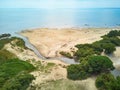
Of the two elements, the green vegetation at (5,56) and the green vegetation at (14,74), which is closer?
the green vegetation at (14,74)

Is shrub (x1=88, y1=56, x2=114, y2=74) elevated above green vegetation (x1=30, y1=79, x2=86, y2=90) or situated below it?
→ above

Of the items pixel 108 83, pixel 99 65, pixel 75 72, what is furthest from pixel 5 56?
pixel 108 83

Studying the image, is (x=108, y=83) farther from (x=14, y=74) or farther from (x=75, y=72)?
(x=14, y=74)

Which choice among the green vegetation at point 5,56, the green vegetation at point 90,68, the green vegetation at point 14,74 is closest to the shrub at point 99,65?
the green vegetation at point 90,68

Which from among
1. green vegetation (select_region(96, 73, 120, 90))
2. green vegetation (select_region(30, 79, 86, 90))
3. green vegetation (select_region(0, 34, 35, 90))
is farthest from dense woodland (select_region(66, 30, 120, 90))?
green vegetation (select_region(0, 34, 35, 90))

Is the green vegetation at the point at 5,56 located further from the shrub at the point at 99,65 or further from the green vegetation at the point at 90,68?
the shrub at the point at 99,65

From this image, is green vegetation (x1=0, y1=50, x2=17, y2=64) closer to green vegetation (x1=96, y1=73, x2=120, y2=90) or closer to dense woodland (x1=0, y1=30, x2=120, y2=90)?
dense woodland (x1=0, y1=30, x2=120, y2=90)
